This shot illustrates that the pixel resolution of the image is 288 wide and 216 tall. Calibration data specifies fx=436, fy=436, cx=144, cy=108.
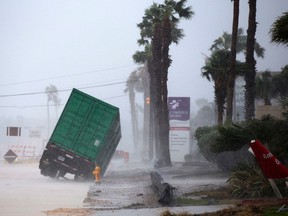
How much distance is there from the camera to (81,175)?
21641 millimetres

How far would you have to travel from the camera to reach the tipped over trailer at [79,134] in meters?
21.0

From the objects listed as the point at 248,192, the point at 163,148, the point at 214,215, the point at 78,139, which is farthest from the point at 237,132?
the point at 163,148

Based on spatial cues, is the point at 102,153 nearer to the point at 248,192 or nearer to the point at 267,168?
the point at 248,192

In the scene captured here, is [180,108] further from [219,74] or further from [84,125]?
[84,125]

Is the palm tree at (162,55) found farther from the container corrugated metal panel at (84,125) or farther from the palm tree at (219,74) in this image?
the container corrugated metal panel at (84,125)

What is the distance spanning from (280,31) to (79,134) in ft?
43.4

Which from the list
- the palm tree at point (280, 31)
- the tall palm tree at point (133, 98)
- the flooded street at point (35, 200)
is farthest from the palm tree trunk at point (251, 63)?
the tall palm tree at point (133, 98)

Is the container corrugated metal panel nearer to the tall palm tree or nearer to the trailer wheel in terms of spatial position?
the trailer wheel

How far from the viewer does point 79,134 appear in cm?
2105

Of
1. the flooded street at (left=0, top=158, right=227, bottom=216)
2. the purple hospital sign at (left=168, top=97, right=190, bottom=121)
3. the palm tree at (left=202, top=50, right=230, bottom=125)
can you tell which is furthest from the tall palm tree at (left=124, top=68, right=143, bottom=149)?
the flooded street at (left=0, top=158, right=227, bottom=216)

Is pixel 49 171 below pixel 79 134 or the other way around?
below

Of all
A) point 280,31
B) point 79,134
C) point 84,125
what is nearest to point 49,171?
point 79,134

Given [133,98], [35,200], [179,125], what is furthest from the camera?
[133,98]

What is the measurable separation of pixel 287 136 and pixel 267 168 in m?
2.89
